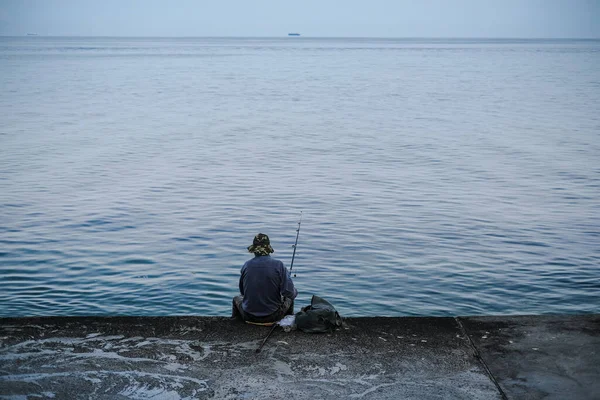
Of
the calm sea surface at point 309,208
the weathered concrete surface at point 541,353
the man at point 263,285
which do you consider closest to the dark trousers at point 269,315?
the man at point 263,285

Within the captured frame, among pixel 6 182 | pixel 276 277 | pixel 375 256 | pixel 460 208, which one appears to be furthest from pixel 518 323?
pixel 6 182

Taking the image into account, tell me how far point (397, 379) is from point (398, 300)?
4699 millimetres

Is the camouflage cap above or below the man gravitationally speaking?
above

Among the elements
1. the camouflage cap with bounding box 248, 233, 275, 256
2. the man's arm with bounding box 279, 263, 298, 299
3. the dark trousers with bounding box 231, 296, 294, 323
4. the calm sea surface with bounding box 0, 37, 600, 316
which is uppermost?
the camouflage cap with bounding box 248, 233, 275, 256

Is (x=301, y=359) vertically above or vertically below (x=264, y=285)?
below

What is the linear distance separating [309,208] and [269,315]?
29.0 feet

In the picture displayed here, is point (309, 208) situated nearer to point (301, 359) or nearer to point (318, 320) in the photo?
point (318, 320)

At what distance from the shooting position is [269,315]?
284 inches

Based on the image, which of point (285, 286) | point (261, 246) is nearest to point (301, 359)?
point (285, 286)

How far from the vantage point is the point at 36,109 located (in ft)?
119

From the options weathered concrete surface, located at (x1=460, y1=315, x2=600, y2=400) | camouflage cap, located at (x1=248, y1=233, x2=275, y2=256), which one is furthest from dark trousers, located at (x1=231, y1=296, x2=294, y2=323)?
weathered concrete surface, located at (x1=460, y1=315, x2=600, y2=400)

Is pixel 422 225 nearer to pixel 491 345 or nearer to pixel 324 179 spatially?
pixel 324 179

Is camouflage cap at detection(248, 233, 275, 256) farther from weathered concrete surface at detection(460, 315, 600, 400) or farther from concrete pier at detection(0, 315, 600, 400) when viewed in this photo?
weathered concrete surface at detection(460, 315, 600, 400)

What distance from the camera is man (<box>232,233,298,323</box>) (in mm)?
7148
